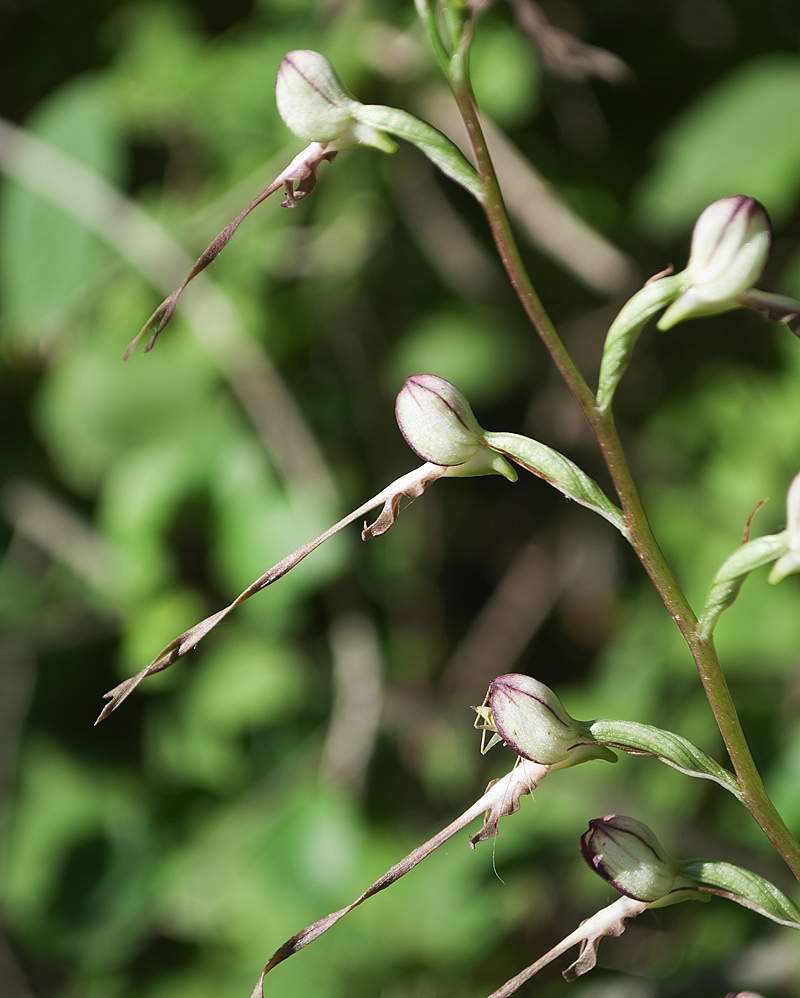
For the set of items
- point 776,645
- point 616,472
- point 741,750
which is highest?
point 616,472

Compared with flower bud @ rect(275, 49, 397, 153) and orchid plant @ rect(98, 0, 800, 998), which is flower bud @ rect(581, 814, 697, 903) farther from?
flower bud @ rect(275, 49, 397, 153)

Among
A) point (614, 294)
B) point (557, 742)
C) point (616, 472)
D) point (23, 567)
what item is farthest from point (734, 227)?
point (23, 567)

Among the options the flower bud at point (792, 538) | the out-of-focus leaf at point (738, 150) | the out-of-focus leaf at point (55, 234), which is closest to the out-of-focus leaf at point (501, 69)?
the out-of-focus leaf at point (738, 150)

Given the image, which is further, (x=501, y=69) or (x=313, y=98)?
(x=501, y=69)

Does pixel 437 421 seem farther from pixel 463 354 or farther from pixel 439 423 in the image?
pixel 463 354

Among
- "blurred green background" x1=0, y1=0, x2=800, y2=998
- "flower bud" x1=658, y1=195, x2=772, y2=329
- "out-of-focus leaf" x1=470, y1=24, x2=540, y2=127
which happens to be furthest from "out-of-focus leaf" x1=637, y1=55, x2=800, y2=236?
"flower bud" x1=658, y1=195, x2=772, y2=329

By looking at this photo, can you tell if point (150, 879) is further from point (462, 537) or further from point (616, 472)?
point (616, 472)

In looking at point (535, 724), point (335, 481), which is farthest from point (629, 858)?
point (335, 481)

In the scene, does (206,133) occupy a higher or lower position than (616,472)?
higher
